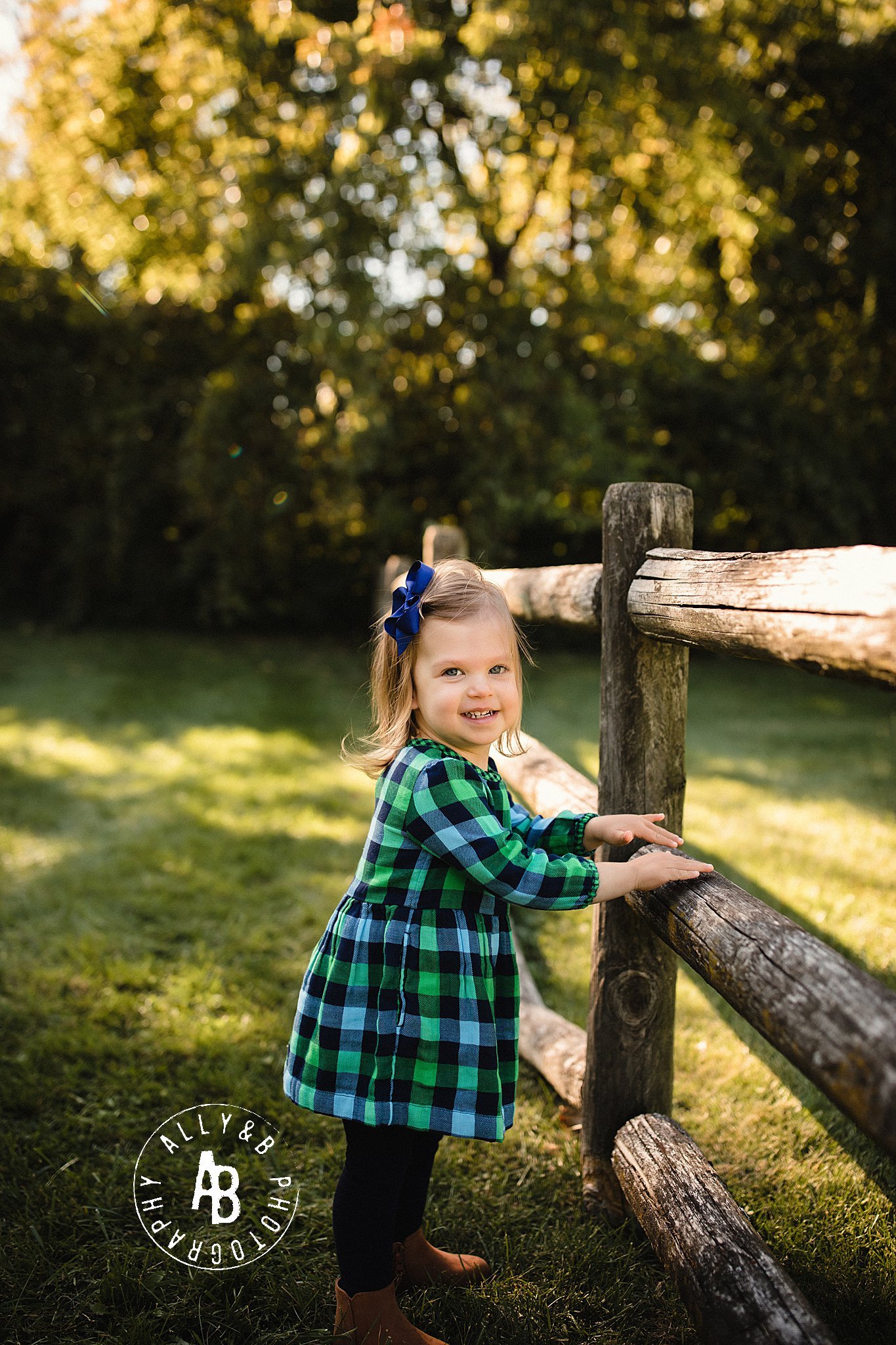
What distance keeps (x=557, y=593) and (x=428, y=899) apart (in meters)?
1.07

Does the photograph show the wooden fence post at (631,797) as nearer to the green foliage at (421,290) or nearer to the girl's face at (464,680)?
the girl's face at (464,680)

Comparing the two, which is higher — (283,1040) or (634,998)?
(634,998)

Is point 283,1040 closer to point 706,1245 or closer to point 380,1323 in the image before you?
point 380,1323

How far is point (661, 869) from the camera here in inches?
66.0

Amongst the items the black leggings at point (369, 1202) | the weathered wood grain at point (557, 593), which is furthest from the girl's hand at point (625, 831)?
the black leggings at point (369, 1202)

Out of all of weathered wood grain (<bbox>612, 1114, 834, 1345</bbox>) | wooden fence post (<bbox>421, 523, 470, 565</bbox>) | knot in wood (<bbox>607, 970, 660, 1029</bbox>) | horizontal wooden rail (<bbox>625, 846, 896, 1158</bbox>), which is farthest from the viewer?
wooden fence post (<bbox>421, 523, 470, 565</bbox>)

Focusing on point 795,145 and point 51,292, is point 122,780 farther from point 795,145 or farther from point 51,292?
point 795,145

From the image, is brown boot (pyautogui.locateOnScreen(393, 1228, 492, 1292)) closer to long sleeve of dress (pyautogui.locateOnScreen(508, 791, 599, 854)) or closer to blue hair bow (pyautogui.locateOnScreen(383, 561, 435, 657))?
long sleeve of dress (pyautogui.locateOnScreen(508, 791, 599, 854))

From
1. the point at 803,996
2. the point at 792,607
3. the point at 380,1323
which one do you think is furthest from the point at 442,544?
the point at 803,996

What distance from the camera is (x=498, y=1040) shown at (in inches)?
69.2

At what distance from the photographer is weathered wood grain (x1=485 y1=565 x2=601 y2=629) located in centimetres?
218

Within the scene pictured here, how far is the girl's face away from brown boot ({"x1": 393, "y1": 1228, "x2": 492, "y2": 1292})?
1.12 meters

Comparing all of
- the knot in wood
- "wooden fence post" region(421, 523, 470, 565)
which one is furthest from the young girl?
"wooden fence post" region(421, 523, 470, 565)

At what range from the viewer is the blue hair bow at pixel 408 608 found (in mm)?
1847
